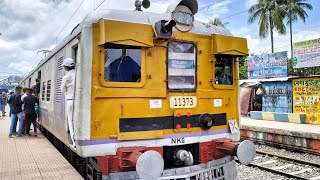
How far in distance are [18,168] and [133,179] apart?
260cm

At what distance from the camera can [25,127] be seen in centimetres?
1041

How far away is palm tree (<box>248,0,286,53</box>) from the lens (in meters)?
32.8

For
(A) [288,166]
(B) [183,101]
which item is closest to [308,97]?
(A) [288,166]

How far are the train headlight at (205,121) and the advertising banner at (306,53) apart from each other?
16414 mm

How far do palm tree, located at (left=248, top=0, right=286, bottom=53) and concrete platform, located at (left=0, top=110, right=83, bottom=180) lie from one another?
98.7ft

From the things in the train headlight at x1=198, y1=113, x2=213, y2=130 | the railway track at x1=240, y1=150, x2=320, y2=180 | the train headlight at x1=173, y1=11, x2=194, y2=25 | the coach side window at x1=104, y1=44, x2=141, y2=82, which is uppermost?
the train headlight at x1=173, y1=11, x2=194, y2=25

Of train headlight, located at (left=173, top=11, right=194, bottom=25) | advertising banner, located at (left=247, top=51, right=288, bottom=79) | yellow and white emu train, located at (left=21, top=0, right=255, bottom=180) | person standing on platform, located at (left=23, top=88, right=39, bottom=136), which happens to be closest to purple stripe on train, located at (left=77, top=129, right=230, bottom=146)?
yellow and white emu train, located at (left=21, top=0, right=255, bottom=180)

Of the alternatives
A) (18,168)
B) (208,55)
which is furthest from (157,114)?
(18,168)

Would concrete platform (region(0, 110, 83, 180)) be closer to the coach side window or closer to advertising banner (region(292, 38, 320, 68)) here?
the coach side window

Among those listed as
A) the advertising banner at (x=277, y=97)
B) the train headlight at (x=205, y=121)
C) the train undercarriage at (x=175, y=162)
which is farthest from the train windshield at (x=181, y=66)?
the advertising banner at (x=277, y=97)

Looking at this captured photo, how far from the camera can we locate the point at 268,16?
33.8 meters

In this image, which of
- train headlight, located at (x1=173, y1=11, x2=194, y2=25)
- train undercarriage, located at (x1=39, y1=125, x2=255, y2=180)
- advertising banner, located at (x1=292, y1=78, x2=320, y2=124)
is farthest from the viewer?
advertising banner, located at (x1=292, y1=78, x2=320, y2=124)

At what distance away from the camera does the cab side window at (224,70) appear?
18.1ft

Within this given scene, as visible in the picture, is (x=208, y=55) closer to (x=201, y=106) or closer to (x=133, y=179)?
(x=201, y=106)
